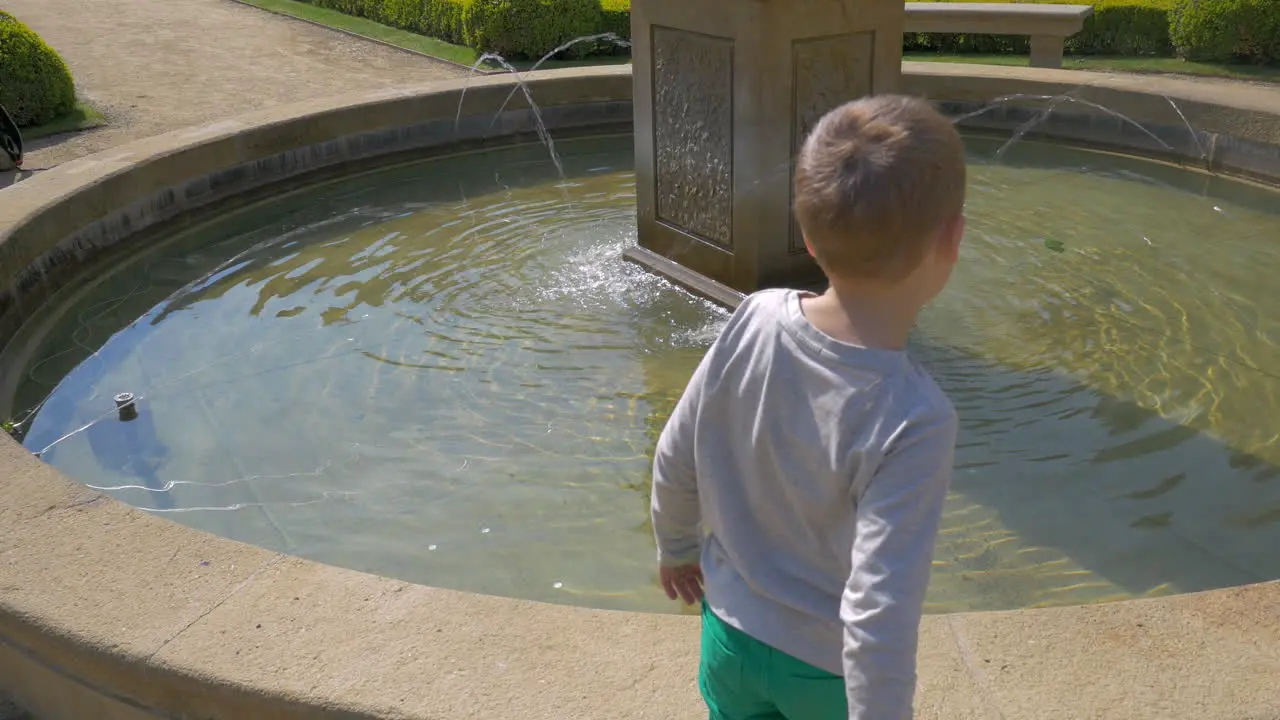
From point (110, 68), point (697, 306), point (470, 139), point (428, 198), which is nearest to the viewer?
point (697, 306)

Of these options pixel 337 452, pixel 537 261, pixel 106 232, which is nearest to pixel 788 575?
pixel 337 452

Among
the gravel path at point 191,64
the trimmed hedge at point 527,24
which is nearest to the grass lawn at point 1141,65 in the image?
the trimmed hedge at point 527,24

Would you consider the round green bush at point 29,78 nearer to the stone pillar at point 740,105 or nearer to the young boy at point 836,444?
the stone pillar at point 740,105

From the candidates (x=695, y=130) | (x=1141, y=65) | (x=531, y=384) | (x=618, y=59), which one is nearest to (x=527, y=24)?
(x=618, y=59)

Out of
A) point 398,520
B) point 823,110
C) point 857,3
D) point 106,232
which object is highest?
point 857,3

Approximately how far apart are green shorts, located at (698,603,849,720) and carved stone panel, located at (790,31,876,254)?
3833 mm

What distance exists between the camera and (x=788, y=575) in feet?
5.49

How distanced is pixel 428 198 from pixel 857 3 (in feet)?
10.9

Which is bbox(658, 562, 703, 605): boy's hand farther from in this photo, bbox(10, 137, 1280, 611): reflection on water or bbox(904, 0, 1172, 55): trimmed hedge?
bbox(904, 0, 1172, 55): trimmed hedge

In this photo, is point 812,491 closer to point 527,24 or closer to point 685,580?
point 685,580

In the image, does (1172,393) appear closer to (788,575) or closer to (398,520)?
(398,520)

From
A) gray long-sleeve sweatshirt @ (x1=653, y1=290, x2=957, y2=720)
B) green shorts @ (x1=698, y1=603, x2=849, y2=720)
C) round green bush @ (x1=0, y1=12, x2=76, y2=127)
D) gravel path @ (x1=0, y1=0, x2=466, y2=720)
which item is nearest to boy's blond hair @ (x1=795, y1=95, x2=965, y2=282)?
gray long-sleeve sweatshirt @ (x1=653, y1=290, x2=957, y2=720)

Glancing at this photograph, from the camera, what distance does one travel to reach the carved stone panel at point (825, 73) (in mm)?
5223

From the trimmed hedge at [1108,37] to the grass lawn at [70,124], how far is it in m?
7.64
